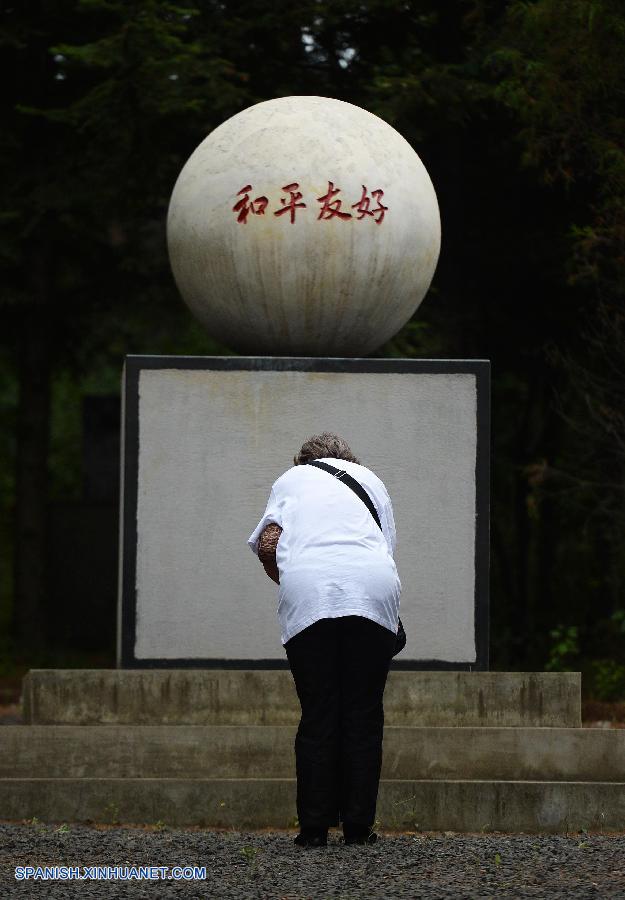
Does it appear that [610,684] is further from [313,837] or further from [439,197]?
[313,837]

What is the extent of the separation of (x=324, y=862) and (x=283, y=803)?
127cm

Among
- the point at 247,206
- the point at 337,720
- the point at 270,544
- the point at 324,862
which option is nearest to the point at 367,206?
the point at 247,206

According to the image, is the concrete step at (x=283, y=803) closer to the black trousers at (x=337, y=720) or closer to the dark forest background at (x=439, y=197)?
the black trousers at (x=337, y=720)

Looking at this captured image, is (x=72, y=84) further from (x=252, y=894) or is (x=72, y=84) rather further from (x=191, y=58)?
(x=252, y=894)

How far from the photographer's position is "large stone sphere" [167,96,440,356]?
319 inches

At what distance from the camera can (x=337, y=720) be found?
20.4 feet

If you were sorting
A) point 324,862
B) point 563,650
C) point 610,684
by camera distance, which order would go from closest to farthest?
point 324,862 < point 563,650 < point 610,684

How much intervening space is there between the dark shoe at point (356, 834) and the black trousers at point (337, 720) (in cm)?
3

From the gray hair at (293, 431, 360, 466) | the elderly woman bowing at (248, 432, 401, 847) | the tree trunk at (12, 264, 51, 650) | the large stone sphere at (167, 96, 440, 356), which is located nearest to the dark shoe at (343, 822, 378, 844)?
the elderly woman bowing at (248, 432, 401, 847)

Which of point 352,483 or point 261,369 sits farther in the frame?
point 261,369

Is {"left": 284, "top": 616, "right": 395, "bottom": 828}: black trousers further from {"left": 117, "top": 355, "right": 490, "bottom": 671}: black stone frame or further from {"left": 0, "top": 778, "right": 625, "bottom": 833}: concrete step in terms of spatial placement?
{"left": 117, "top": 355, "right": 490, "bottom": 671}: black stone frame

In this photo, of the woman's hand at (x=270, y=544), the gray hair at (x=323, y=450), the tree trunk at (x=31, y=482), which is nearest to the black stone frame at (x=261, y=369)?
the gray hair at (x=323, y=450)

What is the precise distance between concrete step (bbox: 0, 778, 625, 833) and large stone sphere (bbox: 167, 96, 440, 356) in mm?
2505

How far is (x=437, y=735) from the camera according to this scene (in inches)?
301
